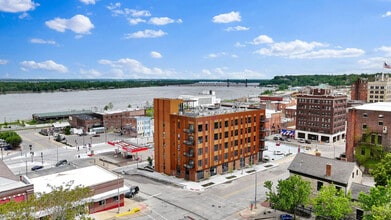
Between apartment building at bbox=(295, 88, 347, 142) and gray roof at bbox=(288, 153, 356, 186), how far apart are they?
2112 inches

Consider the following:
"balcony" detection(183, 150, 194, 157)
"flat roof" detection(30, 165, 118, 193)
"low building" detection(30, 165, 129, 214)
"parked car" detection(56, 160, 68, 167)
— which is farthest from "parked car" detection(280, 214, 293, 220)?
"parked car" detection(56, 160, 68, 167)

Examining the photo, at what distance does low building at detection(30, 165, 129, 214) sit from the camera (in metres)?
49.6

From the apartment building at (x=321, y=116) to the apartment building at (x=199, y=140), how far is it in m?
39.5

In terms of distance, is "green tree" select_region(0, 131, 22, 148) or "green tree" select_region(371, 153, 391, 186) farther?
"green tree" select_region(0, 131, 22, 148)

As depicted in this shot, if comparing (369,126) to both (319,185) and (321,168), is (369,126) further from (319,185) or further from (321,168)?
(319,185)

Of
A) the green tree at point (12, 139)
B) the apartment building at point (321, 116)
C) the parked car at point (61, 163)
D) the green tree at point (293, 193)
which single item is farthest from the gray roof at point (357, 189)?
the green tree at point (12, 139)

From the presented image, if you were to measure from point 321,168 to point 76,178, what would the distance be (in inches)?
1563

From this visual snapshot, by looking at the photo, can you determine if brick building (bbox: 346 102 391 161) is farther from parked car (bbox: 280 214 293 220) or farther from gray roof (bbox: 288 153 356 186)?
parked car (bbox: 280 214 293 220)

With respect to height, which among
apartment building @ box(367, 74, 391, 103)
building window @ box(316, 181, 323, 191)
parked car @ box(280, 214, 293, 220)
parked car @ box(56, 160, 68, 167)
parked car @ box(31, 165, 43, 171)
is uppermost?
apartment building @ box(367, 74, 391, 103)

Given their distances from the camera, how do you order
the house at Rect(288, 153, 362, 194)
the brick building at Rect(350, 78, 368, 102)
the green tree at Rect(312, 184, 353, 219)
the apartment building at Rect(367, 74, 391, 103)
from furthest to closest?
the brick building at Rect(350, 78, 368, 102), the apartment building at Rect(367, 74, 391, 103), the house at Rect(288, 153, 362, 194), the green tree at Rect(312, 184, 353, 219)

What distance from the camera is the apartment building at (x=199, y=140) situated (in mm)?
63688

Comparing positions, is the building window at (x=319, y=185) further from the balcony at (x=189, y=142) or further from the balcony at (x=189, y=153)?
the balcony at (x=189, y=142)

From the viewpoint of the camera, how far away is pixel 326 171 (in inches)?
1934

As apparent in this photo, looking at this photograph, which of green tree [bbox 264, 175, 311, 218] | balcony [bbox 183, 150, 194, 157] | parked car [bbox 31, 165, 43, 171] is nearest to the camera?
green tree [bbox 264, 175, 311, 218]
